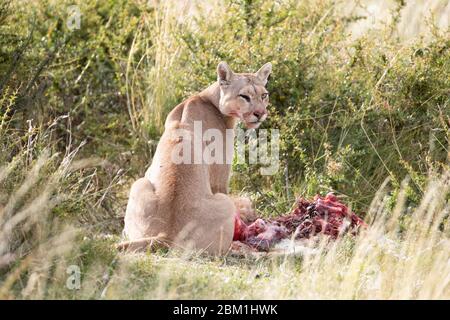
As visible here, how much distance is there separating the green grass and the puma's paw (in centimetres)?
42

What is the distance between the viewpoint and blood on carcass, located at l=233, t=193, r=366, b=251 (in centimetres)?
873

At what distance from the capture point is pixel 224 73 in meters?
9.36

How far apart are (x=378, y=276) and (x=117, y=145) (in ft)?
18.5

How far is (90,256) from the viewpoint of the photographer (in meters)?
7.24

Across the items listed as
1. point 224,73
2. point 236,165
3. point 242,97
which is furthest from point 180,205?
point 236,165

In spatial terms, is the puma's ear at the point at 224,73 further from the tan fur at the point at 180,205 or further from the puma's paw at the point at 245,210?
the puma's paw at the point at 245,210

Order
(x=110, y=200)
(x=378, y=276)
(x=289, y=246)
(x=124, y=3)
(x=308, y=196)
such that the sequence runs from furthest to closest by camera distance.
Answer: (x=124, y=3), (x=110, y=200), (x=308, y=196), (x=289, y=246), (x=378, y=276)

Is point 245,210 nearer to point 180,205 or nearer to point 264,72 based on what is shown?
point 264,72

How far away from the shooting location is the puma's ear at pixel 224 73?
9.30 m

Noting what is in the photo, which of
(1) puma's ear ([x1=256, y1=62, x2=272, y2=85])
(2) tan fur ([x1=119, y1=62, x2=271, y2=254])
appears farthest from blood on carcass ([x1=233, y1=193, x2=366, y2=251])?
(1) puma's ear ([x1=256, y1=62, x2=272, y2=85])

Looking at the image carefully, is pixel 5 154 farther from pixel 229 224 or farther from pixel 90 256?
pixel 229 224

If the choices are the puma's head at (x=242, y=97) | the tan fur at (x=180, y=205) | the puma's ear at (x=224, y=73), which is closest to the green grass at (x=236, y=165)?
the tan fur at (x=180, y=205)

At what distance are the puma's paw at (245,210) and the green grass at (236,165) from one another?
418mm
